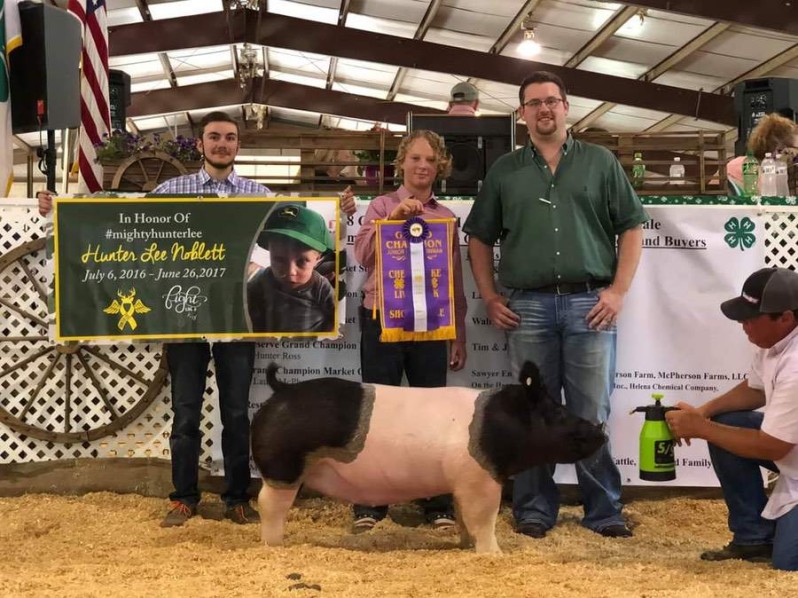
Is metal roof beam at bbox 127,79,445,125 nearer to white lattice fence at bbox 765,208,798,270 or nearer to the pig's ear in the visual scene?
white lattice fence at bbox 765,208,798,270

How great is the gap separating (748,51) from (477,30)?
381cm

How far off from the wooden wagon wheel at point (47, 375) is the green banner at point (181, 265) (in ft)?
1.20

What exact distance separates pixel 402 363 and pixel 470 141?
156cm

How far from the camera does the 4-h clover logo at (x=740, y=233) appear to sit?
4410mm

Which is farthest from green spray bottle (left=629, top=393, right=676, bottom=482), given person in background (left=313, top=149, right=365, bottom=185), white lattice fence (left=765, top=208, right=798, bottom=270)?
person in background (left=313, top=149, right=365, bottom=185)

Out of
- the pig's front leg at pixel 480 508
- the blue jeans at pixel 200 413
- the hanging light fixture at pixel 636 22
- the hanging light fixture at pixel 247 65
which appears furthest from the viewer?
the hanging light fixture at pixel 247 65

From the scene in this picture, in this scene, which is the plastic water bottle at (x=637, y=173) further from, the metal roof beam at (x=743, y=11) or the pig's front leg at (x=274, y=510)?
the metal roof beam at (x=743, y=11)

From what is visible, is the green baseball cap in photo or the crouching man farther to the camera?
the green baseball cap in photo

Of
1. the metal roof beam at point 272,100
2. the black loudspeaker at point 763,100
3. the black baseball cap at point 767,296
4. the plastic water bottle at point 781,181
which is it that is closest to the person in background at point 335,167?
the plastic water bottle at point 781,181

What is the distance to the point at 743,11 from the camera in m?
9.47

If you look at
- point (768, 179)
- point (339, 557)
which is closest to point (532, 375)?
point (339, 557)

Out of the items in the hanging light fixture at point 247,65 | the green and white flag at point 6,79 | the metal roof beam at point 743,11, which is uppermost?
the hanging light fixture at point 247,65

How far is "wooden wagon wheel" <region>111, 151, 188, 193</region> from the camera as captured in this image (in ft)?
16.7

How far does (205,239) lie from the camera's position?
4137 millimetres
